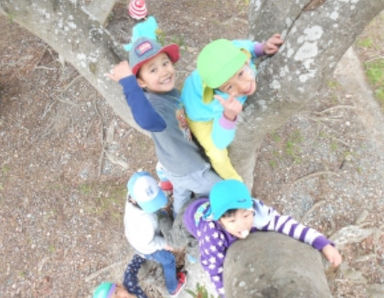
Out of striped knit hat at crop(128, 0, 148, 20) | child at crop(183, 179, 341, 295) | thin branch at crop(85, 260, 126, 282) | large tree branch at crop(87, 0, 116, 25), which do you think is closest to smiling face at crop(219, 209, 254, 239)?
child at crop(183, 179, 341, 295)

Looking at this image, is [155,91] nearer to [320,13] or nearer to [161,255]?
[320,13]

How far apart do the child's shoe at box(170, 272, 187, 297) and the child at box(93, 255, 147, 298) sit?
47 centimetres

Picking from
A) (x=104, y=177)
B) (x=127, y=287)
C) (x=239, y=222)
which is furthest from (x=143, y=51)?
(x=104, y=177)

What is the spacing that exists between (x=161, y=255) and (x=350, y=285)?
214 centimetres

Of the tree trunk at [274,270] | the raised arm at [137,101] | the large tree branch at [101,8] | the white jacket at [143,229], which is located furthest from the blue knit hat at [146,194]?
the large tree branch at [101,8]

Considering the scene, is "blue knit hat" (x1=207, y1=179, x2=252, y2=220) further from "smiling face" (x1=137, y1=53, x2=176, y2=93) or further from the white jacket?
the white jacket

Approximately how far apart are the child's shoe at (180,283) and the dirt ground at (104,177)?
2.56 ft

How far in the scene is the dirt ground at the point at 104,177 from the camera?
4312mm

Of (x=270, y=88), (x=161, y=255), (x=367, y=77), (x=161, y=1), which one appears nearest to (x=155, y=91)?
(x=270, y=88)

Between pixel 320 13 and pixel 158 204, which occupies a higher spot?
pixel 320 13

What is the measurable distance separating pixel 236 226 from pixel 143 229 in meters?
1.35

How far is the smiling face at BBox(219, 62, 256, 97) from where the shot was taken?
223 cm

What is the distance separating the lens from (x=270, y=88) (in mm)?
2365

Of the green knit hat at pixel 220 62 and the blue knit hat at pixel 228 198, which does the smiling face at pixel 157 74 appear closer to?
the green knit hat at pixel 220 62
